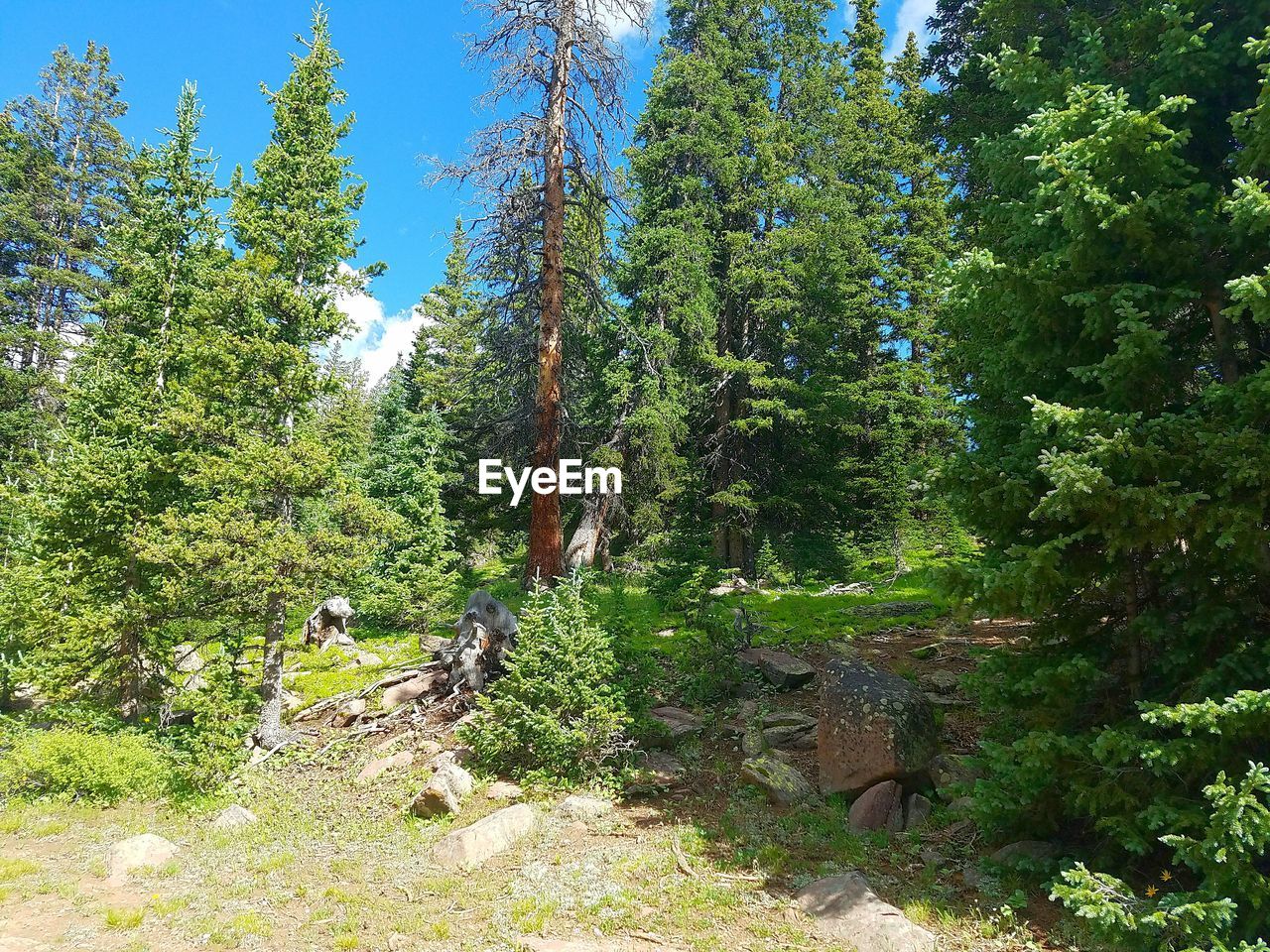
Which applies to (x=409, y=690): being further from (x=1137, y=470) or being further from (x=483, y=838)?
(x=1137, y=470)

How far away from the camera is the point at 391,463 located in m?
18.5

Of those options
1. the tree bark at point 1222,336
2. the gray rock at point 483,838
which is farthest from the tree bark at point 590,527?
the tree bark at point 1222,336

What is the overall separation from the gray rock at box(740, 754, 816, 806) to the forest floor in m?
0.15

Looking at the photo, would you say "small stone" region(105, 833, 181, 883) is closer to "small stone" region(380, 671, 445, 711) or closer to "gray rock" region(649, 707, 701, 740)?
"small stone" region(380, 671, 445, 711)

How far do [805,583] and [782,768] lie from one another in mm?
10855

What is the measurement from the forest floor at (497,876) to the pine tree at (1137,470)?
0.93 metres

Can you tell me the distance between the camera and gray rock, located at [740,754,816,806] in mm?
6742

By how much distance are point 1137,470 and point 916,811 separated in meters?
3.69

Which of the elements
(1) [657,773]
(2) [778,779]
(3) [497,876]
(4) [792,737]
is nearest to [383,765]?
(3) [497,876]

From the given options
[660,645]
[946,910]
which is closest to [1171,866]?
[946,910]

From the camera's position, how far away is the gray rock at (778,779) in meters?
6.74

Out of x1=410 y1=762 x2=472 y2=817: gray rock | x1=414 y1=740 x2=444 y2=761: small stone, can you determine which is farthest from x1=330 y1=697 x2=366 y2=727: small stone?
x1=410 y1=762 x2=472 y2=817: gray rock

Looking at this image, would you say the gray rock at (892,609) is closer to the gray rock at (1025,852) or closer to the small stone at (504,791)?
the gray rock at (1025,852)

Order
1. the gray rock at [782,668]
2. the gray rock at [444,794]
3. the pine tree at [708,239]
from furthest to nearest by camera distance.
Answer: the pine tree at [708,239]
the gray rock at [782,668]
the gray rock at [444,794]
